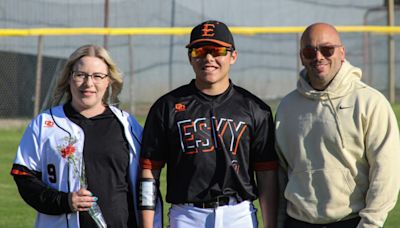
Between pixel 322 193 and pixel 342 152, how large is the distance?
243 millimetres

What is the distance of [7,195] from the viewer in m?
10.2

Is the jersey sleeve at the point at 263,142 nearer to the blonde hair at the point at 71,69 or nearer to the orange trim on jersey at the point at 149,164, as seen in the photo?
the orange trim on jersey at the point at 149,164

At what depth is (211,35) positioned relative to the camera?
16.7 ft

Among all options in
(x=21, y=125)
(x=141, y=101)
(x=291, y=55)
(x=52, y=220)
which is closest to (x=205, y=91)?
(x=52, y=220)

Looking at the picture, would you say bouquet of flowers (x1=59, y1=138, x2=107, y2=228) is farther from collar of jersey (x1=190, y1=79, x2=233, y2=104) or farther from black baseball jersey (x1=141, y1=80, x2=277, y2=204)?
collar of jersey (x1=190, y1=79, x2=233, y2=104)

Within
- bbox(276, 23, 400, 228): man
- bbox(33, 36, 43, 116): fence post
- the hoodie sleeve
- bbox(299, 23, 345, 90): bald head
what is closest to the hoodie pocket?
bbox(276, 23, 400, 228): man

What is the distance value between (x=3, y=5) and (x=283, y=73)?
5509mm

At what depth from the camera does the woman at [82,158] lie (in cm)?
495

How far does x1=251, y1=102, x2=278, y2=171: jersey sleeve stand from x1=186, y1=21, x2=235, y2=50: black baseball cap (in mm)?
404

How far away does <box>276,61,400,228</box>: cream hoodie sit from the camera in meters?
4.86

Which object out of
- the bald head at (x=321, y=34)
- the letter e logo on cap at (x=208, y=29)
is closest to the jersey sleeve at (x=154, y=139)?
the letter e logo on cap at (x=208, y=29)

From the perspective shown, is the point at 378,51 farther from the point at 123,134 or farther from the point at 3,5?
the point at 123,134

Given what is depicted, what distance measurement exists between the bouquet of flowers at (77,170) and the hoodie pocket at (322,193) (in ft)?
3.31

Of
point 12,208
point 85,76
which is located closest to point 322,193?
point 85,76
